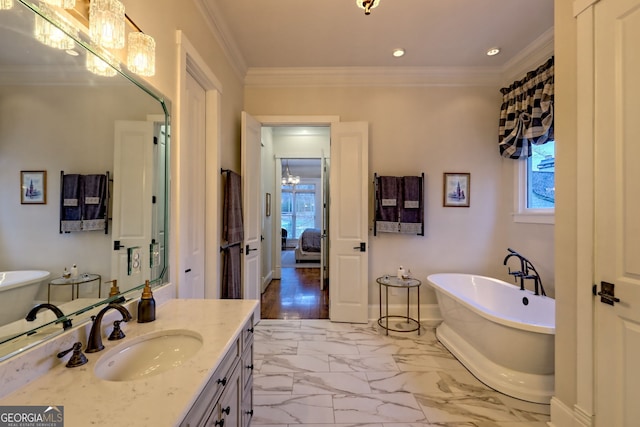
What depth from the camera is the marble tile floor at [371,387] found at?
1.74 meters

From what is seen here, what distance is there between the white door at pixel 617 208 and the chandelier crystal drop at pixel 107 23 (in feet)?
7.68

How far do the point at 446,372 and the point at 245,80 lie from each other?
375 centimetres

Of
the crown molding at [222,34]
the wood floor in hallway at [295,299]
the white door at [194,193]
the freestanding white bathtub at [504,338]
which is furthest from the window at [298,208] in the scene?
the white door at [194,193]

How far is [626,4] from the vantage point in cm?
130

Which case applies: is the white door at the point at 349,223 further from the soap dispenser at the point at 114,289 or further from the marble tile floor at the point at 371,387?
the soap dispenser at the point at 114,289

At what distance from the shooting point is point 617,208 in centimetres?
135

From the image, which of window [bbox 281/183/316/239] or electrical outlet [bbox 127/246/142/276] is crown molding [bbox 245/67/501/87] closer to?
electrical outlet [bbox 127/246/142/276]

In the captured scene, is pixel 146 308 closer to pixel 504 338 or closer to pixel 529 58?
pixel 504 338

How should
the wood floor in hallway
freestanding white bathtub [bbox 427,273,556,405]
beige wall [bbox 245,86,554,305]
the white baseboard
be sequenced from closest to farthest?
1. the white baseboard
2. freestanding white bathtub [bbox 427,273,556,405]
3. beige wall [bbox 245,86,554,305]
4. the wood floor in hallway

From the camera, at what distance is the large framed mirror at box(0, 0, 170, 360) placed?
32.4 inches

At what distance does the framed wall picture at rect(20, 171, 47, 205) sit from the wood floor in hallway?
2.85 meters

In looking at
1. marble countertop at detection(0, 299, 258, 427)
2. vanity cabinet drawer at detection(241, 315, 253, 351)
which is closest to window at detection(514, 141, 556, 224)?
vanity cabinet drawer at detection(241, 315, 253, 351)

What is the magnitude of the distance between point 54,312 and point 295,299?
3.38m

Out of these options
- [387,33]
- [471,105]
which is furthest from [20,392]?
[471,105]
